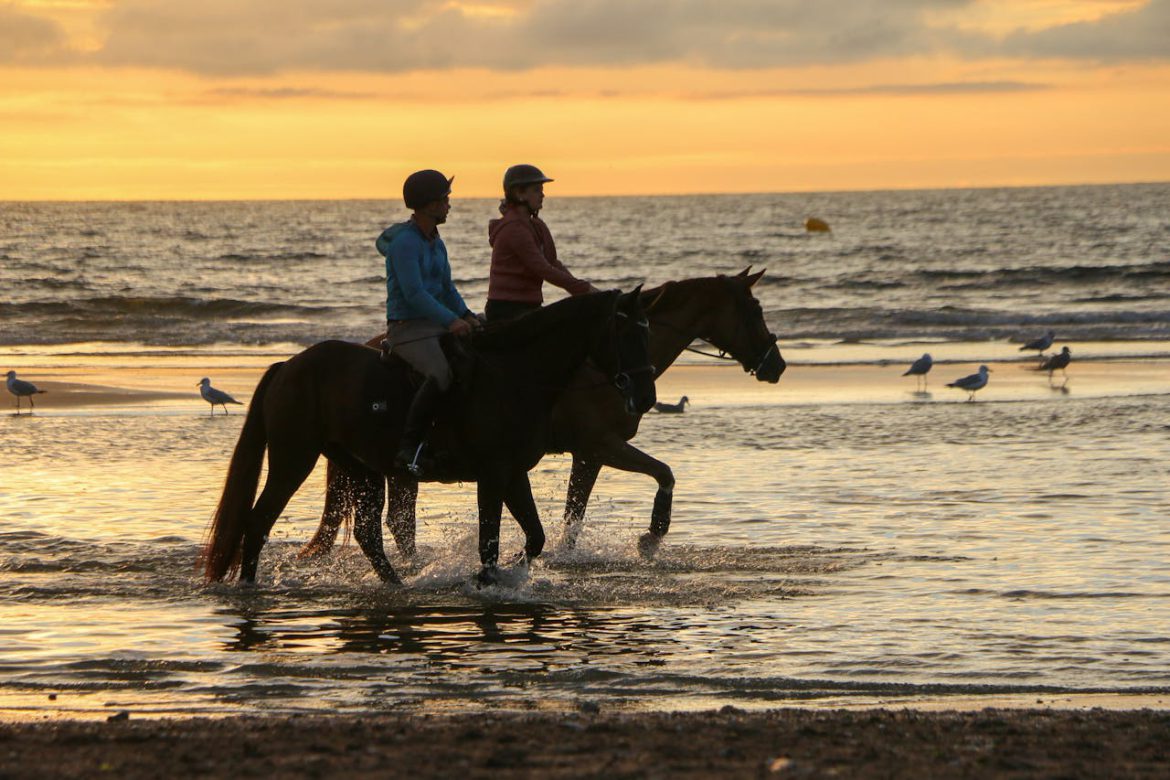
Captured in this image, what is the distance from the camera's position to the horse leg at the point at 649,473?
1029 centimetres

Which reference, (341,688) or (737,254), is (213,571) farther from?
(737,254)

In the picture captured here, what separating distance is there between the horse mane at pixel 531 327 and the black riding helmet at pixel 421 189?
0.79 metres

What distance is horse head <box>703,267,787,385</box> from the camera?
34.8ft

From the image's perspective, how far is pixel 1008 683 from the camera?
719 centimetres

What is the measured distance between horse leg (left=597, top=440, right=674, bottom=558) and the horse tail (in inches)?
86.5

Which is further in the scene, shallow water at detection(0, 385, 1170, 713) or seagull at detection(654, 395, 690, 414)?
seagull at detection(654, 395, 690, 414)

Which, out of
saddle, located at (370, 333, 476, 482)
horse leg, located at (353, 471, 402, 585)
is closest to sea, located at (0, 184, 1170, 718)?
horse leg, located at (353, 471, 402, 585)

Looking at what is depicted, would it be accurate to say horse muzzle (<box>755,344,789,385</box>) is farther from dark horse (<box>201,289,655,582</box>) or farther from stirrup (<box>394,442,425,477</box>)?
stirrup (<box>394,442,425,477</box>)

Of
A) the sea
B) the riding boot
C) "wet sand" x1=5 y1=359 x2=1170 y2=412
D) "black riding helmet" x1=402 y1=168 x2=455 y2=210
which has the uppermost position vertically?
"black riding helmet" x1=402 y1=168 x2=455 y2=210

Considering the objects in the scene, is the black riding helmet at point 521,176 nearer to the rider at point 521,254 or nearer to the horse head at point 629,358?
the rider at point 521,254

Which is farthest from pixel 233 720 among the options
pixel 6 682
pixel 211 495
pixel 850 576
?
pixel 211 495

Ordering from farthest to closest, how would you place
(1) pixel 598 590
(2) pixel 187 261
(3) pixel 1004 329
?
1. (2) pixel 187 261
2. (3) pixel 1004 329
3. (1) pixel 598 590

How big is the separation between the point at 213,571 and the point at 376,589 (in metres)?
0.97

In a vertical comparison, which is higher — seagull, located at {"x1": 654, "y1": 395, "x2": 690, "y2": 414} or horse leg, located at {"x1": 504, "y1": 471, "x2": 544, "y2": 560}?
horse leg, located at {"x1": 504, "y1": 471, "x2": 544, "y2": 560}
